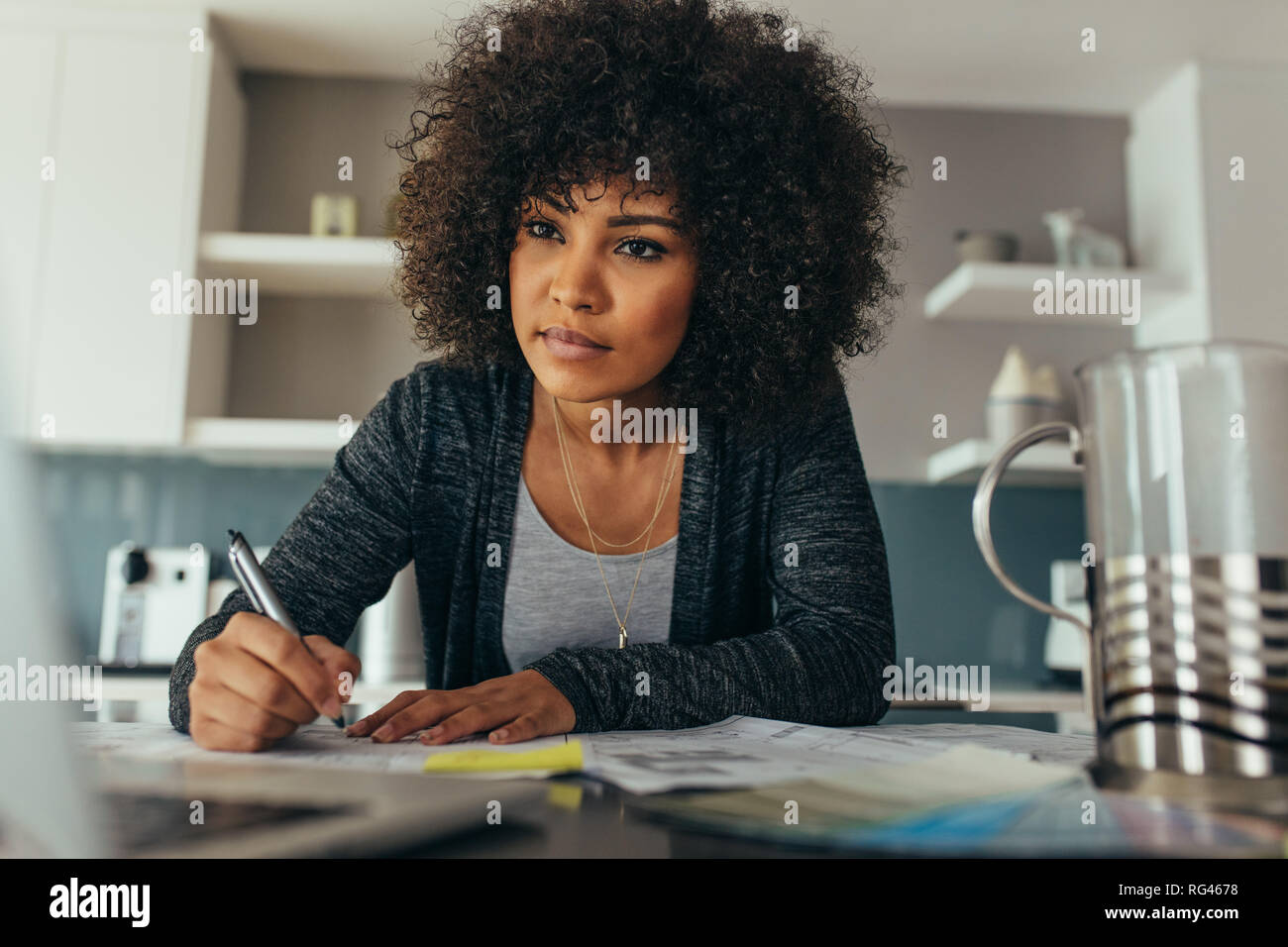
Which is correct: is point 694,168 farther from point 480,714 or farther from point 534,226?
point 480,714

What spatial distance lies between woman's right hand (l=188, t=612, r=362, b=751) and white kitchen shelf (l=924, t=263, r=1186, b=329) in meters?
2.42

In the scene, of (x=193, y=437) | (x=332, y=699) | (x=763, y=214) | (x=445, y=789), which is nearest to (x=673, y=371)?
(x=763, y=214)

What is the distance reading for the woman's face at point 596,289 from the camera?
98cm

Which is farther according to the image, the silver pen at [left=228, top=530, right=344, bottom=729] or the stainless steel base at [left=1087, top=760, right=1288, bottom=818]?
the silver pen at [left=228, top=530, right=344, bottom=729]

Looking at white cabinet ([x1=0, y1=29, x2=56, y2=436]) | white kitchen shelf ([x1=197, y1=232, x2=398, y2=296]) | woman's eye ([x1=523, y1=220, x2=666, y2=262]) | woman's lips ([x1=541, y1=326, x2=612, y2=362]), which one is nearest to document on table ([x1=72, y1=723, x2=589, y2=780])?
woman's lips ([x1=541, y1=326, x2=612, y2=362])

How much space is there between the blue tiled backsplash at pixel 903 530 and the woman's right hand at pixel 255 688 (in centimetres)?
224

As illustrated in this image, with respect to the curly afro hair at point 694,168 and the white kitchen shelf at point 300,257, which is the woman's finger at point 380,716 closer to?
the curly afro hair at point 694,168

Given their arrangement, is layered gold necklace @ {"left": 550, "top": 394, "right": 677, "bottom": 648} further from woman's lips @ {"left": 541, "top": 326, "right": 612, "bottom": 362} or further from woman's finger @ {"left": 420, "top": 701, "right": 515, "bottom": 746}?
woman's finger @ {"left": 420, "top": 701, "right": 515, "bottom": 746}

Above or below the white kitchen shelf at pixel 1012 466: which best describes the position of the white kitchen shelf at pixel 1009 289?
above

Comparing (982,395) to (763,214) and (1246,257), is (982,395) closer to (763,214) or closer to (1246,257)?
(1246,257)

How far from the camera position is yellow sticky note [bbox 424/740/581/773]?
1.59ft

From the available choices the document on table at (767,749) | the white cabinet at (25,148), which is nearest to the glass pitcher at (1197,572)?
the document on table at (767,749)

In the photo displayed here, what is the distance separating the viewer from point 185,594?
8.09 feet

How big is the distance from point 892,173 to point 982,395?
1841mm
